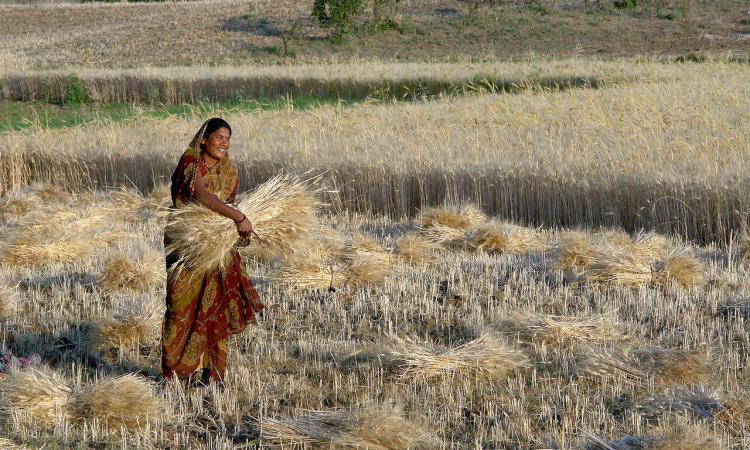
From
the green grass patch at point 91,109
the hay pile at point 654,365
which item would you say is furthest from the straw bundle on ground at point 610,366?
the green grass patch at point 91,109

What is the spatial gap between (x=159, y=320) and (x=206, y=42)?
1236 inches

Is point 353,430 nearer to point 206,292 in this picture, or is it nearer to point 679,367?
point 206,292

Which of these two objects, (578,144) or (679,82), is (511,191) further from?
(679,82)

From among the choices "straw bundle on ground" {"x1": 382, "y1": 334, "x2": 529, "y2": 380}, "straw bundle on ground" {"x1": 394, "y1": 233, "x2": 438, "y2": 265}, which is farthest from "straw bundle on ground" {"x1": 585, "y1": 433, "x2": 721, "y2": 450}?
"straw bundle on ground" {"x1": 394, "y1": 233, "x2": 438, "y2": 265}

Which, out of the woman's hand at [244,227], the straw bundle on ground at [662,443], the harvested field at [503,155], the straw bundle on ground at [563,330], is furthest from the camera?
the harvested field at [503,155]

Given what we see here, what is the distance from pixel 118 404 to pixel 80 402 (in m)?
0.23

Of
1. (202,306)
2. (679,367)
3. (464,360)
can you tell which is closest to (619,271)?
(679,367)

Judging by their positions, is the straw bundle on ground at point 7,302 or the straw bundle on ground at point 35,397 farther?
the straw bundle on ground at point 7,302

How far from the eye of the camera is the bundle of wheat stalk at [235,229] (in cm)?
502

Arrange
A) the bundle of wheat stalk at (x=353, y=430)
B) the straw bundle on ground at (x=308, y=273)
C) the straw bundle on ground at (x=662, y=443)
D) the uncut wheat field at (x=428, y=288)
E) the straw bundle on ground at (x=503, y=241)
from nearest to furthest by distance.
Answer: the straw bundle on ground at (x=662, y=443)
the bundle of wheat stalk at (x=353, y=430)
the uncut wheat field at (x=428, y=288)
the straw bundle on ground at (x=308, y=273)
the straw bundle on ground at (x=503, y=241)

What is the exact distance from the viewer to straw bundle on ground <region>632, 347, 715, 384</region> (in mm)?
4938

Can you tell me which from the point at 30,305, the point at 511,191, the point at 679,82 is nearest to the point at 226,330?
the point at 30,305

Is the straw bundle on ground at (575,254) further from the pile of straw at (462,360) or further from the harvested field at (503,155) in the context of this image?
the pile of straw at (462,360)

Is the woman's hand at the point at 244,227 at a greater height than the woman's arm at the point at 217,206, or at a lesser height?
lesser
